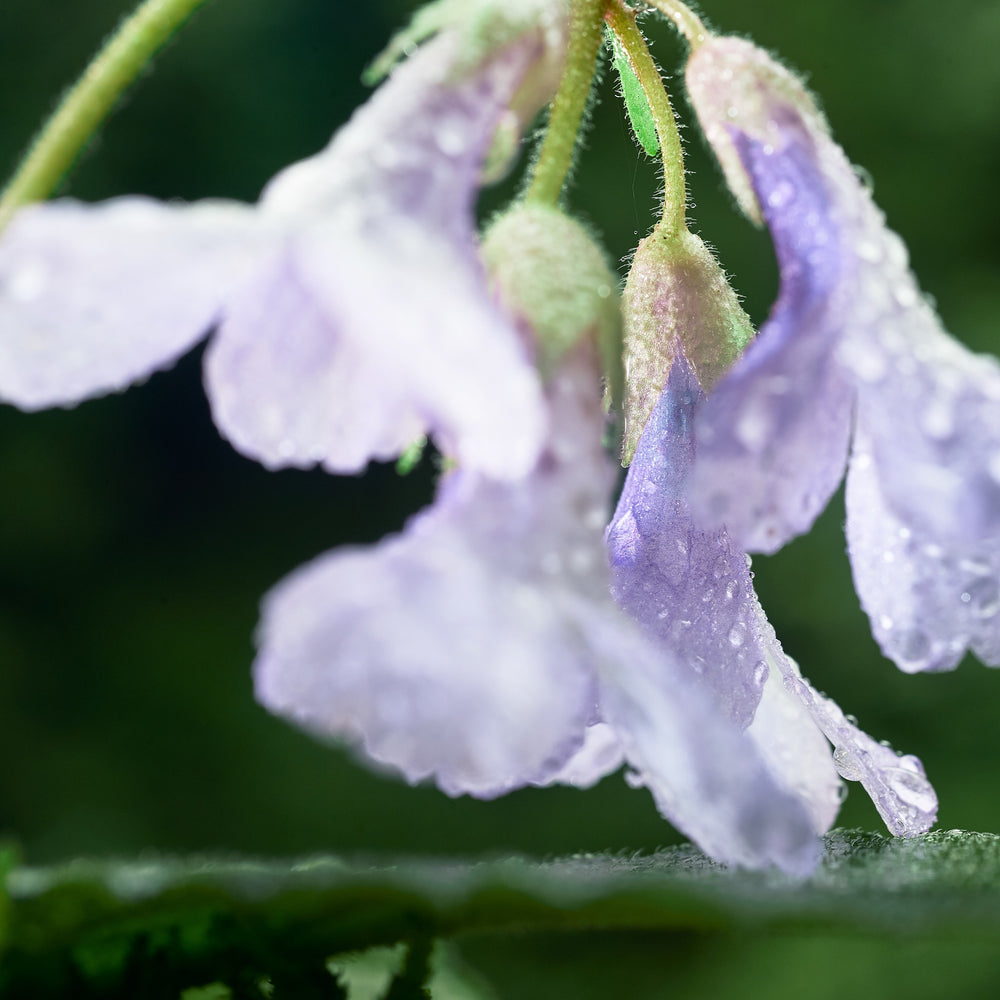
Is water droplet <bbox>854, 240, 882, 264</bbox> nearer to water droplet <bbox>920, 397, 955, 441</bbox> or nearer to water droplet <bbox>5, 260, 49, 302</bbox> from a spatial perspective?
water droplet <bbox>920, 397, 955, 441</bbox>

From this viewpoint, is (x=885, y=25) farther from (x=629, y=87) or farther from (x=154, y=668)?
(x=629, y=87)

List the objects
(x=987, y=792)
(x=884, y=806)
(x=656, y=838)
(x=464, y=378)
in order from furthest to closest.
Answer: (x=656, y=838)
(x=987, y=792)
(x=884, y=806)
(x=464, y=378)

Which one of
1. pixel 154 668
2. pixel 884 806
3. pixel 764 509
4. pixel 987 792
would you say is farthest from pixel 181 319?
pixel 154 668

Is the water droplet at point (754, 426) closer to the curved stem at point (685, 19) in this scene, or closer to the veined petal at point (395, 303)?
the veined petal at point (395, 303)

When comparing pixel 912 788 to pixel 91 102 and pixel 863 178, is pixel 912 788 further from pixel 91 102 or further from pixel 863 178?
pixel 91 102

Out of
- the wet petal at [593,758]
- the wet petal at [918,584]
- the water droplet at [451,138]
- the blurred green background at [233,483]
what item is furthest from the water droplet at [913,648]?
the blurred green background at [233,483]

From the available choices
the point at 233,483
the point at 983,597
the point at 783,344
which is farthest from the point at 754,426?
the point at 233,483

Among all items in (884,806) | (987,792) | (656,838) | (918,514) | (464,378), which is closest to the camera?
(464,378)
